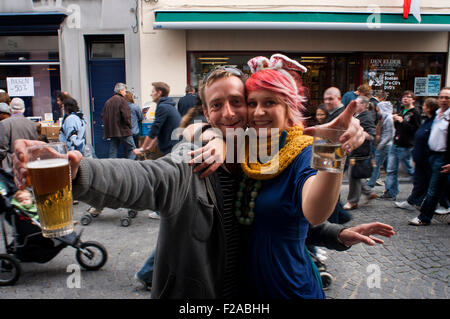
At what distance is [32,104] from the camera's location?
10.1 meters

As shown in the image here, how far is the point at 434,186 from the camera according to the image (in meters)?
5.30

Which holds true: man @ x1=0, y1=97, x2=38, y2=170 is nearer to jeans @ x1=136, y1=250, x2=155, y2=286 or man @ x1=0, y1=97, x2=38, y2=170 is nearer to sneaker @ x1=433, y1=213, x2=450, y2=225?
jeans @ x1=136, y1=250, x2=155, y2=286

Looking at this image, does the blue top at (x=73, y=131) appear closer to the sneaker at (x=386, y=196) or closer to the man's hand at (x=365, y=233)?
the man's hand at (x=365, y=233)

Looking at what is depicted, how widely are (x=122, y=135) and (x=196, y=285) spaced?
6.24 metres

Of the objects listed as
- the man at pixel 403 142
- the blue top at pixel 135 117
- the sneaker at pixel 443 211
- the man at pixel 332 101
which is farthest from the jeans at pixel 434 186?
the blue top at pixel 135 117

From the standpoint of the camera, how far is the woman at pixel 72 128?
5.98m

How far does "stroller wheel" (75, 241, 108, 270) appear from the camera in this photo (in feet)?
13.0

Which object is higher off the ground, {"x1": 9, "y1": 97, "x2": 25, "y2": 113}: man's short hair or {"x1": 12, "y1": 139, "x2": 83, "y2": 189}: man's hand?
{"x1": 9, "y1": 97, "x2": 25, "y2": 113}: man's short hair

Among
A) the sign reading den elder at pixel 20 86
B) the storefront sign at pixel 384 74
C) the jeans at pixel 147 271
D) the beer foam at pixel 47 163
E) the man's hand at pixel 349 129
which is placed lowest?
the jeans at pixel 147 271

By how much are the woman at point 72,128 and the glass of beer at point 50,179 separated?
17.2 feet

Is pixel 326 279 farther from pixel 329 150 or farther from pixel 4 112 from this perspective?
pixel 4 112

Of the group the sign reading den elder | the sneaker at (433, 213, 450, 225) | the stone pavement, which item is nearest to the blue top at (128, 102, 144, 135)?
the stone pavement

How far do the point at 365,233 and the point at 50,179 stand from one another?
133 centimetres

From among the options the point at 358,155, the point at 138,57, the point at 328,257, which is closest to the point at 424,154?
the point at 358,155
